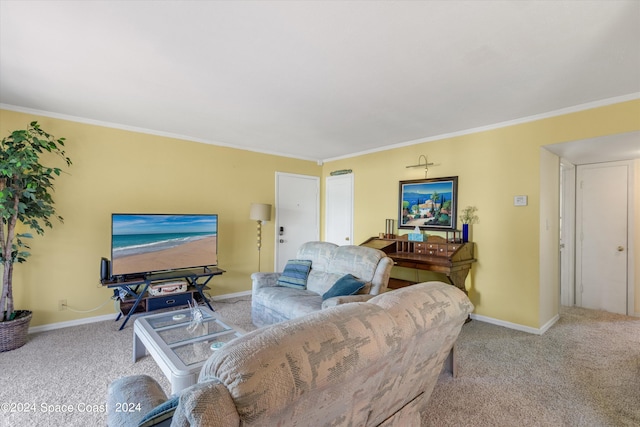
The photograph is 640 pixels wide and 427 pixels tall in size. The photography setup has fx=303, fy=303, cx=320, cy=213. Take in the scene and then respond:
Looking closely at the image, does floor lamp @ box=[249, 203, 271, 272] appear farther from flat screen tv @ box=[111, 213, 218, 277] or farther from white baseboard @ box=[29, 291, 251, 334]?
white baseboard @ box=[29, 291, 251, 334]

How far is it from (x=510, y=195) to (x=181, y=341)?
12.1 feet

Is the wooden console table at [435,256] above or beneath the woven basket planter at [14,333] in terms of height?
above

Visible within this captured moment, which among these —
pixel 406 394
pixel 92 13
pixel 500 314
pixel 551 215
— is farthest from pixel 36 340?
pixel 551 215

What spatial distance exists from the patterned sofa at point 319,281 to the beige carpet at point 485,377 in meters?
0.53

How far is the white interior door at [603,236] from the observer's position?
3.98 m

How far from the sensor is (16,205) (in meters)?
2.85

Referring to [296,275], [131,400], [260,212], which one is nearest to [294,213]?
[260,212]

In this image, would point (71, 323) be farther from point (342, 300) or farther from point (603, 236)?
point (603, 236)

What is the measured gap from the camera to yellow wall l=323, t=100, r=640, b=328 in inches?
125

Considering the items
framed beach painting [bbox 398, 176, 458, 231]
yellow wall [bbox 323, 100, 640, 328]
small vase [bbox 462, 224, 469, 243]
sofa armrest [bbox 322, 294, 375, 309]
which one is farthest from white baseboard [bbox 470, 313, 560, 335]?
sofa armrest [bbox 322, 294, 375, 309]

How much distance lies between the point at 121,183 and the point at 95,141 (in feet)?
1.83

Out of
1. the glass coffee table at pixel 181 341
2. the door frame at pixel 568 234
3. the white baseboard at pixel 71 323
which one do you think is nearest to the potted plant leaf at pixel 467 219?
the door frame at pixel 568 234

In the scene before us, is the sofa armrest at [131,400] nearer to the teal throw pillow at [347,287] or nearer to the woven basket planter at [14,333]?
the teal throw pillow at [347,287]

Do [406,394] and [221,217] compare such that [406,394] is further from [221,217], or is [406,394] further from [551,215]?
[221,217]
